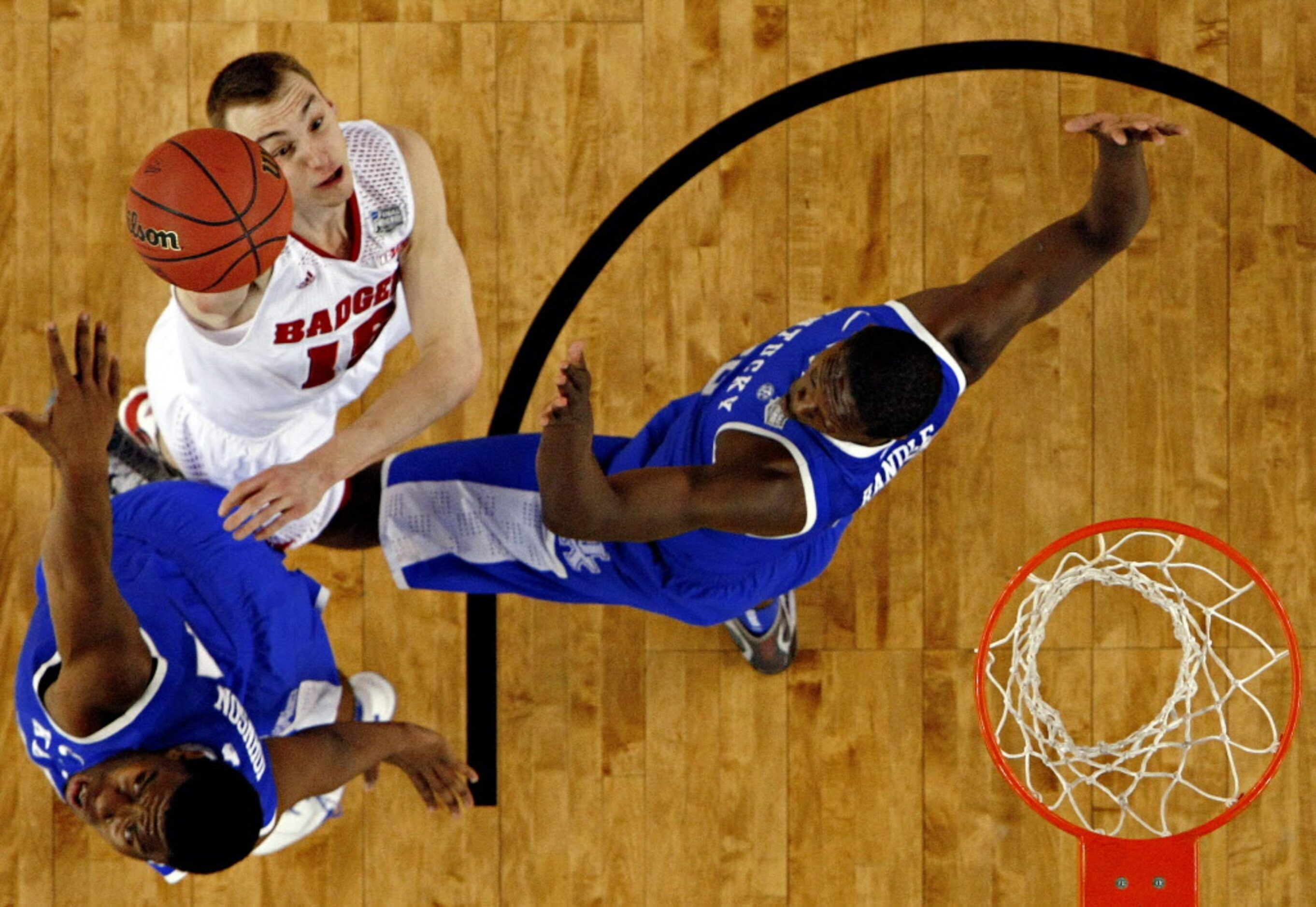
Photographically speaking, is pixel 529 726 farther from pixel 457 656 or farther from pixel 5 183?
pixel 5 183

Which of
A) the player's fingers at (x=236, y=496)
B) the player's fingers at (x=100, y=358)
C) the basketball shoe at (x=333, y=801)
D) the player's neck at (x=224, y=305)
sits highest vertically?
the player's neck at (x=224, y=305)

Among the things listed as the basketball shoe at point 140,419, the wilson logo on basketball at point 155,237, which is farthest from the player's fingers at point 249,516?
the basketball shoe at point 140,419

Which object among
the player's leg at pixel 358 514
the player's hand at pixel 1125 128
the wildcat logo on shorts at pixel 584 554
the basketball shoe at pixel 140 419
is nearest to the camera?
the player's hand at pixel 1125 128

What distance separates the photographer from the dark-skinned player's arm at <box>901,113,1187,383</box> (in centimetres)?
252

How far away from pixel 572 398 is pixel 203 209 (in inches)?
30.5

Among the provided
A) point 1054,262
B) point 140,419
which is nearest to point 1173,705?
point 1054,262

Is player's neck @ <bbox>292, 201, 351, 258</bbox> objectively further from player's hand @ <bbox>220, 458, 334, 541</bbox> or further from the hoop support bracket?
the hoop support bracket

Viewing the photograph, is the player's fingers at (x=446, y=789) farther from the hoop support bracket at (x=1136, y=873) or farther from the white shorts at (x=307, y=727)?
the hoop support bracket at (x=1136, y=873)

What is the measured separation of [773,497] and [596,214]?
59.4 inches

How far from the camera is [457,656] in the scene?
344 cm

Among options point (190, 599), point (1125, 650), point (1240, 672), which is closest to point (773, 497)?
point (190, 599)

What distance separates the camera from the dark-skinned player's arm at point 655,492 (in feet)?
7.45

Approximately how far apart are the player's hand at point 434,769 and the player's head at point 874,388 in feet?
4.14

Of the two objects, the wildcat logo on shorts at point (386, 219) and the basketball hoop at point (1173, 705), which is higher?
the wildcat logo on shorts at point (386, 219)
